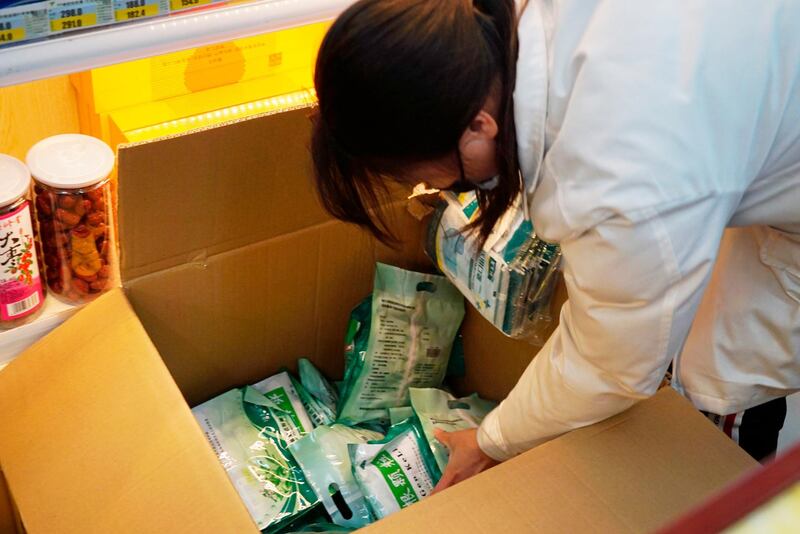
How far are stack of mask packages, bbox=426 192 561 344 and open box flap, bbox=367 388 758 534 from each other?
263mm

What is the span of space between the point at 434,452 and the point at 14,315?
1.88 ft

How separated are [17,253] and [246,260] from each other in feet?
0.96

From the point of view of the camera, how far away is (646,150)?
0.71 meters

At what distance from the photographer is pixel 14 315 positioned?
3.43 feet

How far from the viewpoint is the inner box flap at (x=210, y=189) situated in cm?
101

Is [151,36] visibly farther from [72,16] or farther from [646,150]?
[646,150]

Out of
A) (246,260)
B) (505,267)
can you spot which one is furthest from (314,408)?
(505,267)

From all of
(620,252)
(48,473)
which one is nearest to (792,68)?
(620,252)

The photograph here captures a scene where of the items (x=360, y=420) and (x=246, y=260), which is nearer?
(x=246, y=260)

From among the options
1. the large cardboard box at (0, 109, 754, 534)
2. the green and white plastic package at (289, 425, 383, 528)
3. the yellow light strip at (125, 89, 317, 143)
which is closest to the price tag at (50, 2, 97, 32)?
the large cardboard box at (0, 109, 754, 534)

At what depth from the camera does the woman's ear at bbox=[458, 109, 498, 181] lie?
0.76m

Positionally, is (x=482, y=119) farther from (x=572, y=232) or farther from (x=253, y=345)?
(x=253, y=345)

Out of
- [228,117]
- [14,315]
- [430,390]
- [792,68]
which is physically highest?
[792,68]

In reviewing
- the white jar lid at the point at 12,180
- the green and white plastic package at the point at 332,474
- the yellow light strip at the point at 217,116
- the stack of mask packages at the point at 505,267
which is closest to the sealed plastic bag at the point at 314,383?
the green and white plastic package at the point at 332,474
